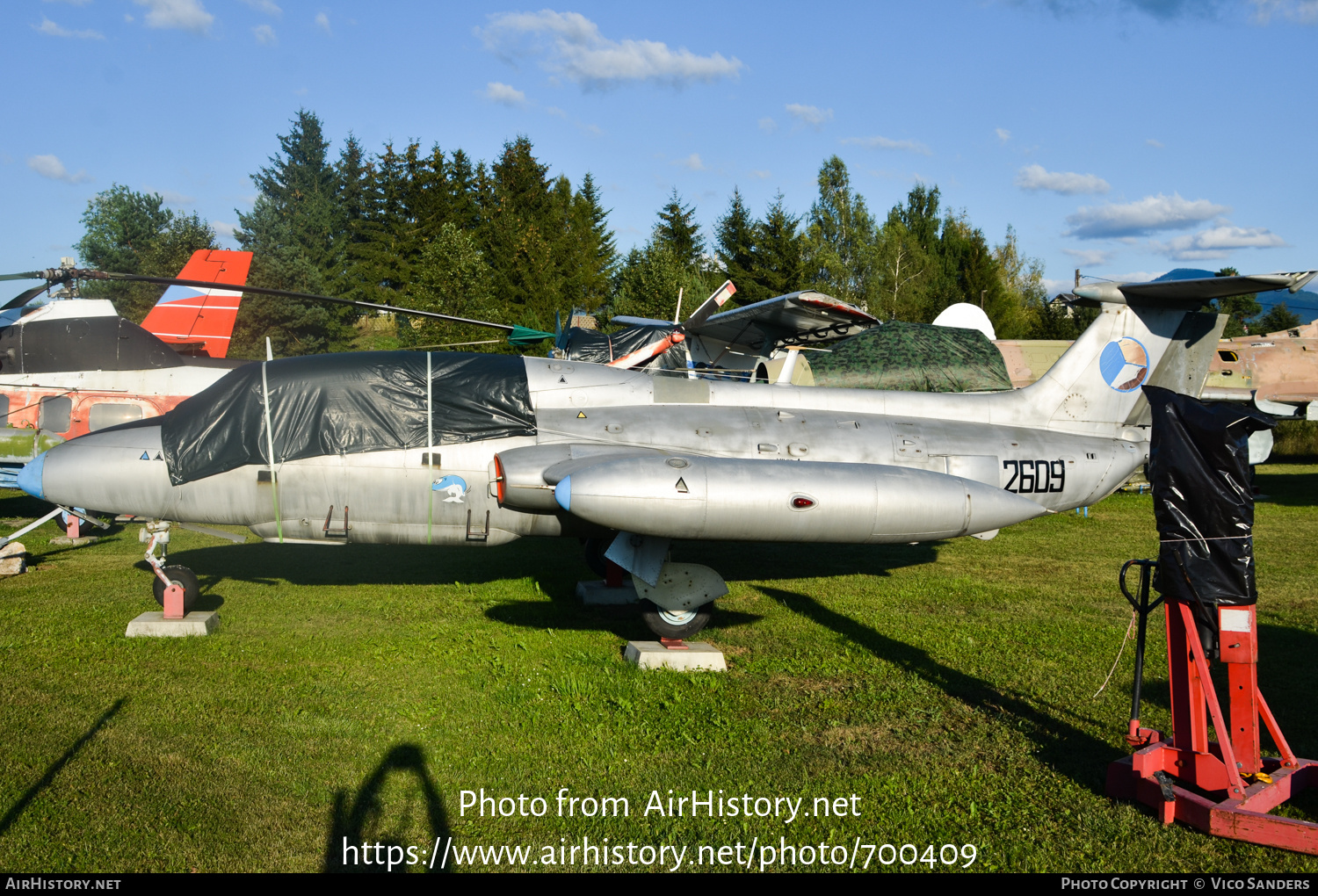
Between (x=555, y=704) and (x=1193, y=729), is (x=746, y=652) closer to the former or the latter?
(x=555, y=704)

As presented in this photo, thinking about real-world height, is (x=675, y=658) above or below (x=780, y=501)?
below

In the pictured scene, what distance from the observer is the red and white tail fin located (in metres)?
18.3

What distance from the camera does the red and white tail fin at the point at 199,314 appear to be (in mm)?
18312

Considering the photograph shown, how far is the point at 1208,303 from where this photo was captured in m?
9.81

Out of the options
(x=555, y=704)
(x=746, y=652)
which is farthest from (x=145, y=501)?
(x=746, y=652)

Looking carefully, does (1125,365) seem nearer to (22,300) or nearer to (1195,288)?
(1195,288)

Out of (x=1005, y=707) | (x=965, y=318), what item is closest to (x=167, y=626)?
(x=1005, y=707)

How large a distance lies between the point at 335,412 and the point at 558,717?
3955 millimetres

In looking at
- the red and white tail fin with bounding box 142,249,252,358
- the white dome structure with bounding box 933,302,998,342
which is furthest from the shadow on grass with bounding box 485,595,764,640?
the white dome structure with bounding box 933,302,998,342

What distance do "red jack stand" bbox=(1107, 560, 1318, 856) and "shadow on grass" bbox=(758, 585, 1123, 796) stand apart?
49 centimetres

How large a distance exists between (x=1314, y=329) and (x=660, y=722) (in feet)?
77.3

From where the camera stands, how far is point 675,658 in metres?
7.62

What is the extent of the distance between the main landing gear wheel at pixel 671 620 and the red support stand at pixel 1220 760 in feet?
12.9

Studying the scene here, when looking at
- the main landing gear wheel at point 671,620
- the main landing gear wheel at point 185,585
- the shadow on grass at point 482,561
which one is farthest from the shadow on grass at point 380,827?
the shadow on grass at point 482,561
